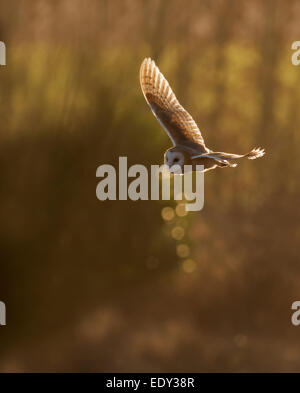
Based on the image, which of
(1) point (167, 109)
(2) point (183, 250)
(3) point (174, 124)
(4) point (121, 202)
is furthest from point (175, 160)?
(2) point (183, 250)

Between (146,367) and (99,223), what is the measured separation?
1.86 meters

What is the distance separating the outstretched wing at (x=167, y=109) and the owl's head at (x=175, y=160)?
0.57ft

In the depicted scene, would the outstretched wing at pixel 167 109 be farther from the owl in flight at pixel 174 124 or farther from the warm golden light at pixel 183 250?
the warm golden light at pixel 183 250

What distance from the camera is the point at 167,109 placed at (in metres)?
2.29

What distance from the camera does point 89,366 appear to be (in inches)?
212

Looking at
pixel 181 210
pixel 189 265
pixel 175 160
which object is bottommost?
pixel 175 160

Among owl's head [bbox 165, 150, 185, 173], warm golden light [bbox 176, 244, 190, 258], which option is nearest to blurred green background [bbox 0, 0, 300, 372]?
warm golden light [bbox 176, 244, 190, 258]

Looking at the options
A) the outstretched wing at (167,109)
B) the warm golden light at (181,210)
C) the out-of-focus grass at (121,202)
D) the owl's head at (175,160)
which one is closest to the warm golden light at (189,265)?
the out-of-focus grass at (121,202)

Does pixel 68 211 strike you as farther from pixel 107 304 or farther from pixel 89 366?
pixel 89 366

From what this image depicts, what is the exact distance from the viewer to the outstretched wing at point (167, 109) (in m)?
2.19

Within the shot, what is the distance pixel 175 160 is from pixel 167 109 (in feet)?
1.42

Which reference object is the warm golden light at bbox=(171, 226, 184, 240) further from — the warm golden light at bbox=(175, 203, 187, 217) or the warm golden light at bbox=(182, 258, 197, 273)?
the warm golden light at bbox=(182, 258, 197, 273)

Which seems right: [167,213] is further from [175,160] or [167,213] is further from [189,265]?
[175,160]

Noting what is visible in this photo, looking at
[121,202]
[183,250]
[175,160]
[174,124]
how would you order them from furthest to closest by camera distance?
[183,250], [121,202], [174,124], [175,160]
